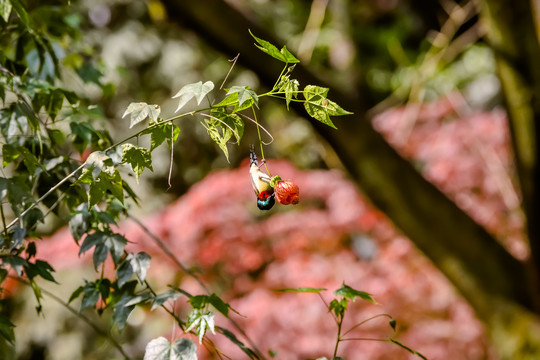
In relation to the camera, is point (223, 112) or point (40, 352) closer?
point (223, 112)

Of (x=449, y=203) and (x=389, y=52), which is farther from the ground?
(x=449, y=203)

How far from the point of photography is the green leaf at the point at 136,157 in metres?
0.60

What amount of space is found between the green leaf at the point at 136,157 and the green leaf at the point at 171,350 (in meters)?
0.22

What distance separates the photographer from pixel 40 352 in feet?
11.9

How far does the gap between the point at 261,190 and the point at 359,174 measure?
128cm

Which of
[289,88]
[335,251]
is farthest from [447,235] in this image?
[289,88]

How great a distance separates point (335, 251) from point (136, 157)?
2.48m

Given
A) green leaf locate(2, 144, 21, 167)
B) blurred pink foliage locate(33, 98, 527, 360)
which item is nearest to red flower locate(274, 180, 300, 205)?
green leaf locate(2, 144, 21, 167)

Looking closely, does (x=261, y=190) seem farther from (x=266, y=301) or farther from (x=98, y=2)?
(x=98, y=2)

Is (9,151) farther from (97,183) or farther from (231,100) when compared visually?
(231,100)

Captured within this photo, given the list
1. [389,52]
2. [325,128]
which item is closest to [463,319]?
[325,128]

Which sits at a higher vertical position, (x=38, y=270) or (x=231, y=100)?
(x=231, y=100)

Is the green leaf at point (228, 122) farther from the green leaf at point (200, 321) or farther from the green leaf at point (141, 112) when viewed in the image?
the green leaf at point (200, 321)

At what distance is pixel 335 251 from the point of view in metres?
2.99
